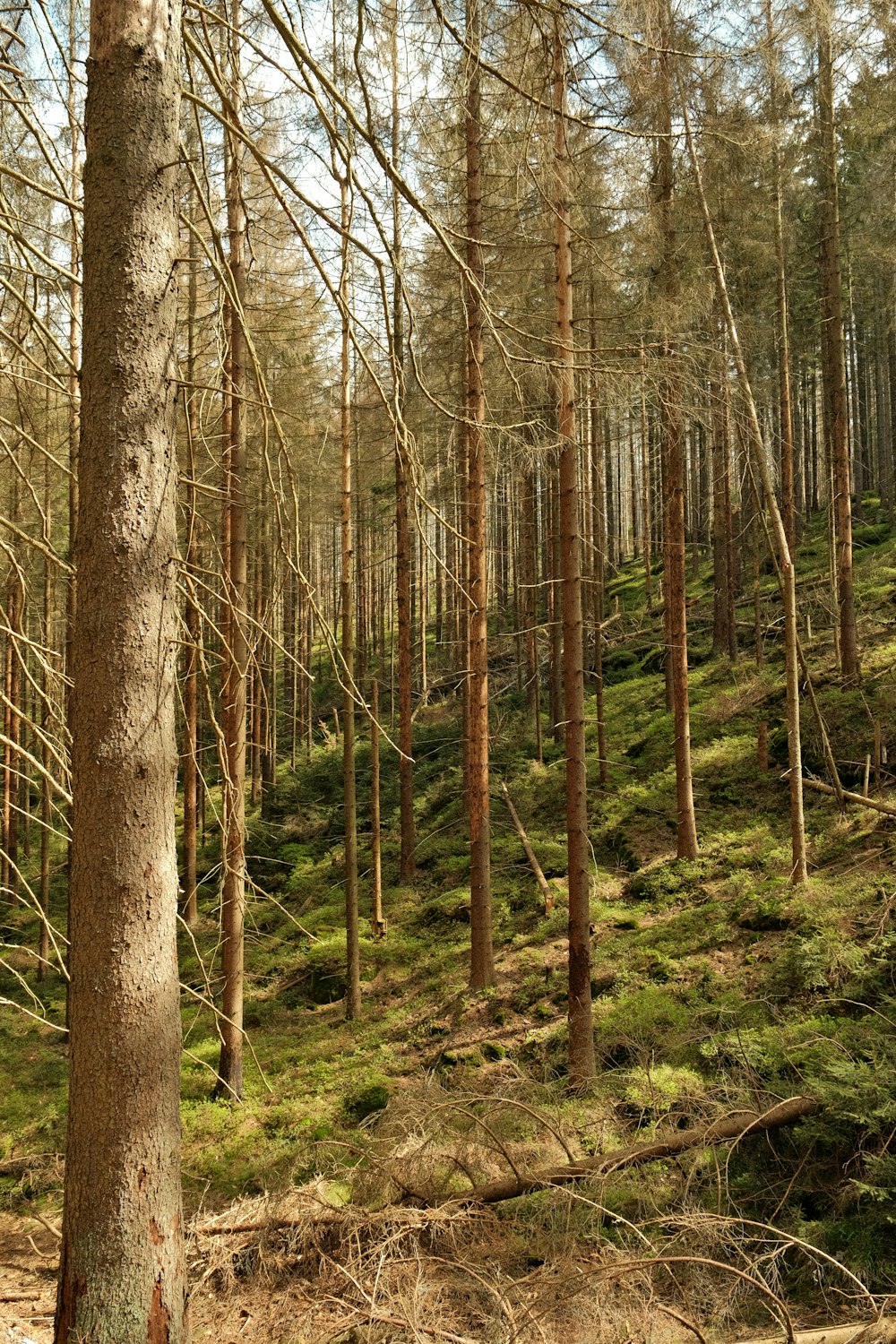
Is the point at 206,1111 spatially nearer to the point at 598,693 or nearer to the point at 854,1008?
the point at 854,1008

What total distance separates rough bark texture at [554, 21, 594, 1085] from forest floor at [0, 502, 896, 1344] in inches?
24.0

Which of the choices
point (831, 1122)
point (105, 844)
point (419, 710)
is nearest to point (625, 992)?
point (831, 1122)

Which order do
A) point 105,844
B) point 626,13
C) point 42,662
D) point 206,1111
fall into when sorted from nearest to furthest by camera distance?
point 105,844
point 42,662
point 626,13
point 206,1111

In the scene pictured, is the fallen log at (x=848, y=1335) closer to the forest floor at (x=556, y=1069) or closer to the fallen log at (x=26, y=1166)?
the forest floor at (x=556, y=1069)

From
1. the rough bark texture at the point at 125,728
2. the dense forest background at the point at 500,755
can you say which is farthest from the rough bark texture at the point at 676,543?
the rough bark texture at the point at 125,728

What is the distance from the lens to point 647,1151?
509 centimetres

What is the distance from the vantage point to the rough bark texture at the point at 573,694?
7.55m

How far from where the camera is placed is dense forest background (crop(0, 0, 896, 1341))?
3.23 meters

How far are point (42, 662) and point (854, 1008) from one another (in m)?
6.95

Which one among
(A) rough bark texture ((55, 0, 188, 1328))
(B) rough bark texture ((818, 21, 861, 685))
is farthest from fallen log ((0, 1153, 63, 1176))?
(B) rough bark texture ((818, 21, 861, 685))

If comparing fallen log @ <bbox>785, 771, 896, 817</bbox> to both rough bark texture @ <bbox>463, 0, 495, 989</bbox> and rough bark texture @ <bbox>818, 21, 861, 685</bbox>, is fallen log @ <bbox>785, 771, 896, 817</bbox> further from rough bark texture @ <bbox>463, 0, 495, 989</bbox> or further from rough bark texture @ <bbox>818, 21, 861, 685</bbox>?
rough bark texture @ <bbox>463, 0, 495, 989</bbox>

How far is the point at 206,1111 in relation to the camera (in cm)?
920

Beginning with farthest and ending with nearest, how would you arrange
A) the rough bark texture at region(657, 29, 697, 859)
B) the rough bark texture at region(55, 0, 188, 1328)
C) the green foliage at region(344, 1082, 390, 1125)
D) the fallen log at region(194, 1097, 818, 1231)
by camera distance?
the rough bark texture at region(657, 29, 697, 859)
the green foliage at region(344, 1082, 390, 1125)
the fallen log at region(194, 1097, 818, 1231)
the rough bark texture at region(55, 0, 188, 1328)

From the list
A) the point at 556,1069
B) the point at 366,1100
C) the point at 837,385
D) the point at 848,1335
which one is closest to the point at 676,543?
the point at 837,385
